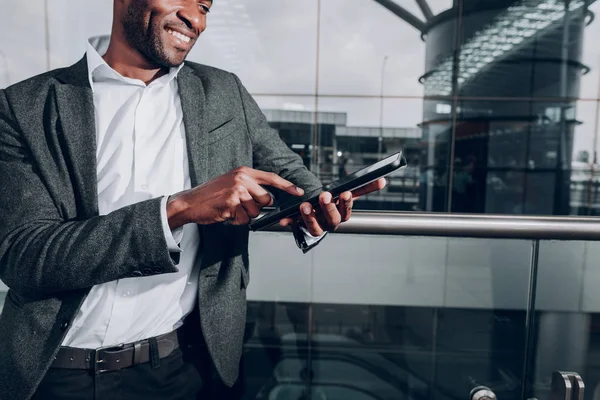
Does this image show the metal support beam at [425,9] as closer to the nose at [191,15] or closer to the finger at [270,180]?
the nose at [191,15]

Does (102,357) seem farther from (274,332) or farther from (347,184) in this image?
(274,332)

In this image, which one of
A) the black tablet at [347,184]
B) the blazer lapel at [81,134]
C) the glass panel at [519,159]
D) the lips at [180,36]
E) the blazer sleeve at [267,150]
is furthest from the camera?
the glass panel at [519,159]

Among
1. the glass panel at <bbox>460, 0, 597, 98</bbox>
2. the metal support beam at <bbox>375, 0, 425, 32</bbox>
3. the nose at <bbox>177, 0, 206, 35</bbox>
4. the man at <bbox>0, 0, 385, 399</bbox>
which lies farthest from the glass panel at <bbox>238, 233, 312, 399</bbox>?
the glass panel at <bbox>460, 0, 597, 98</bbox>

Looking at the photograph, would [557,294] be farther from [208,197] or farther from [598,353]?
[208,197]

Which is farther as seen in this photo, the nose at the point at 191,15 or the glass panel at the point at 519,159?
the glass panel at the point at 519,159

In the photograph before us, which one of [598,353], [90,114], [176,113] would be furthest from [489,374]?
[90,114]

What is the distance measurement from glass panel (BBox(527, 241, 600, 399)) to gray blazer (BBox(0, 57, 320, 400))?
0.92 m

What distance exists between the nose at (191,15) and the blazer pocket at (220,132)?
0.84 ft

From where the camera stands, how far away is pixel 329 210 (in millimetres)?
824

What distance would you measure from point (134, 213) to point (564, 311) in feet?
5.78

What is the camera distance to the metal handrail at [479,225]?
3.93ft

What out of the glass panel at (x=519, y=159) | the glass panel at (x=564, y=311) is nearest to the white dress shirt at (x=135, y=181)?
the glass panel at (x=564, y=311)

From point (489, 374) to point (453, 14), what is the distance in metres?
11.6

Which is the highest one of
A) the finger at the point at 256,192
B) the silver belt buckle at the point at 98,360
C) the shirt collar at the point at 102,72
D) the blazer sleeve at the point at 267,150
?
the shirt collar at the point at 102,72
